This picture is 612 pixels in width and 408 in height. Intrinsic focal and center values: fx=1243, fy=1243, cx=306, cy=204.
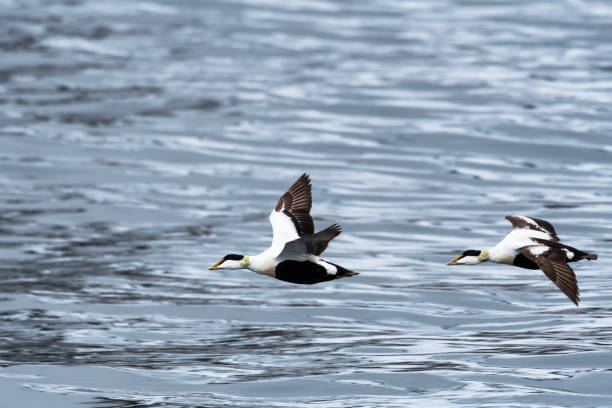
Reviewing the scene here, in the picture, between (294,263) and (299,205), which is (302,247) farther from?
(299,205)

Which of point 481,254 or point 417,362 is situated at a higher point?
point 481,254

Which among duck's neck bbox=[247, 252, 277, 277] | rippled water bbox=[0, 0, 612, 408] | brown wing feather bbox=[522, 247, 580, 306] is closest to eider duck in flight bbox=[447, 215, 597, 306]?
brown wing feather bbox=[522, 247, 580, 306]

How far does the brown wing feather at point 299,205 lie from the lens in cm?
1196

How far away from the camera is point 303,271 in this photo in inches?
426

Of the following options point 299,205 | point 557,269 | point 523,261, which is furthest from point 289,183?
point 557,269

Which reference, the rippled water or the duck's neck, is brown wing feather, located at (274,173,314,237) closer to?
the duck's neck

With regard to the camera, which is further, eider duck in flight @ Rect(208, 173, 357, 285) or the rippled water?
the rippled water

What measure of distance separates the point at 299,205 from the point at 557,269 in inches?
108

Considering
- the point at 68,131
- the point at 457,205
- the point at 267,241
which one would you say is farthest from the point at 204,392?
the point at 68,131

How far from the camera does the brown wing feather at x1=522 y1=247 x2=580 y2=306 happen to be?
10.4 meters

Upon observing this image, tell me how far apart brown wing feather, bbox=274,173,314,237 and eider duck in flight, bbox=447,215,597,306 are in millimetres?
1494

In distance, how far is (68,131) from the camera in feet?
101

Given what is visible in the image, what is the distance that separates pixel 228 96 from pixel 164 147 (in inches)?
225

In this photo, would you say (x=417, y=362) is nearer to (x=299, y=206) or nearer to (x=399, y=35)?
(x=299, y=206)
